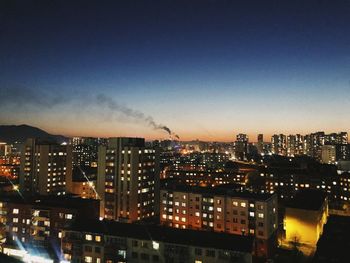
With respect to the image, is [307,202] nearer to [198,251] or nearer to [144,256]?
[198,251]

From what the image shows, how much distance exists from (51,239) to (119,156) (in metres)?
10.4

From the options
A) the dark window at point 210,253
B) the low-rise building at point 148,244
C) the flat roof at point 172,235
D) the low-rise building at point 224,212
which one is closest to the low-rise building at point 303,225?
the low-rise building at point 224,212

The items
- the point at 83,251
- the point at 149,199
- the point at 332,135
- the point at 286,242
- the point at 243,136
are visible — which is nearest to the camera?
the point at 83,251

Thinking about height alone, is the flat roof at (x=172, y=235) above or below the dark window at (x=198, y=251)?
above

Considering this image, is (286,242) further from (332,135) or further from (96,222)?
(332,135)

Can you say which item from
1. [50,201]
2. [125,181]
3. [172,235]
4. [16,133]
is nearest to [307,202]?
[172,235]

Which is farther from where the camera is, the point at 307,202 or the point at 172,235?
the point at 307,202

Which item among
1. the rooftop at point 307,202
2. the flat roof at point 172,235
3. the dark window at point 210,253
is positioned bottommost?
the dark window at point 210,253

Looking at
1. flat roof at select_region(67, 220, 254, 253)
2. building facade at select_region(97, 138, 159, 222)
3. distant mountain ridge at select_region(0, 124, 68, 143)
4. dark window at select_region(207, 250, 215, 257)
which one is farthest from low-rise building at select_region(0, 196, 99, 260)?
distant mountain ridge at select_region(0, 124, 68, 143)

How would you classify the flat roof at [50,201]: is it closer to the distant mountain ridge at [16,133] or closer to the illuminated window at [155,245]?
the illuminated window at [155,245]

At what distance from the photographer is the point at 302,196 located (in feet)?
91.6

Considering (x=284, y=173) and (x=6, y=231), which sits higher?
(x=284, y=173)

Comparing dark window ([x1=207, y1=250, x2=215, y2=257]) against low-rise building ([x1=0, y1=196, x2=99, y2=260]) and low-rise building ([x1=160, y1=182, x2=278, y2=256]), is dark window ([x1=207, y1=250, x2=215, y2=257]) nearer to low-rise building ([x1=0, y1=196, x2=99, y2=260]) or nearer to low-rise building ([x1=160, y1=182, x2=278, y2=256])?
low-rise building ([x1=160, y1=182, x2=278, y2=256])

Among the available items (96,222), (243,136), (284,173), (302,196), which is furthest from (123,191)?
(243,136)
